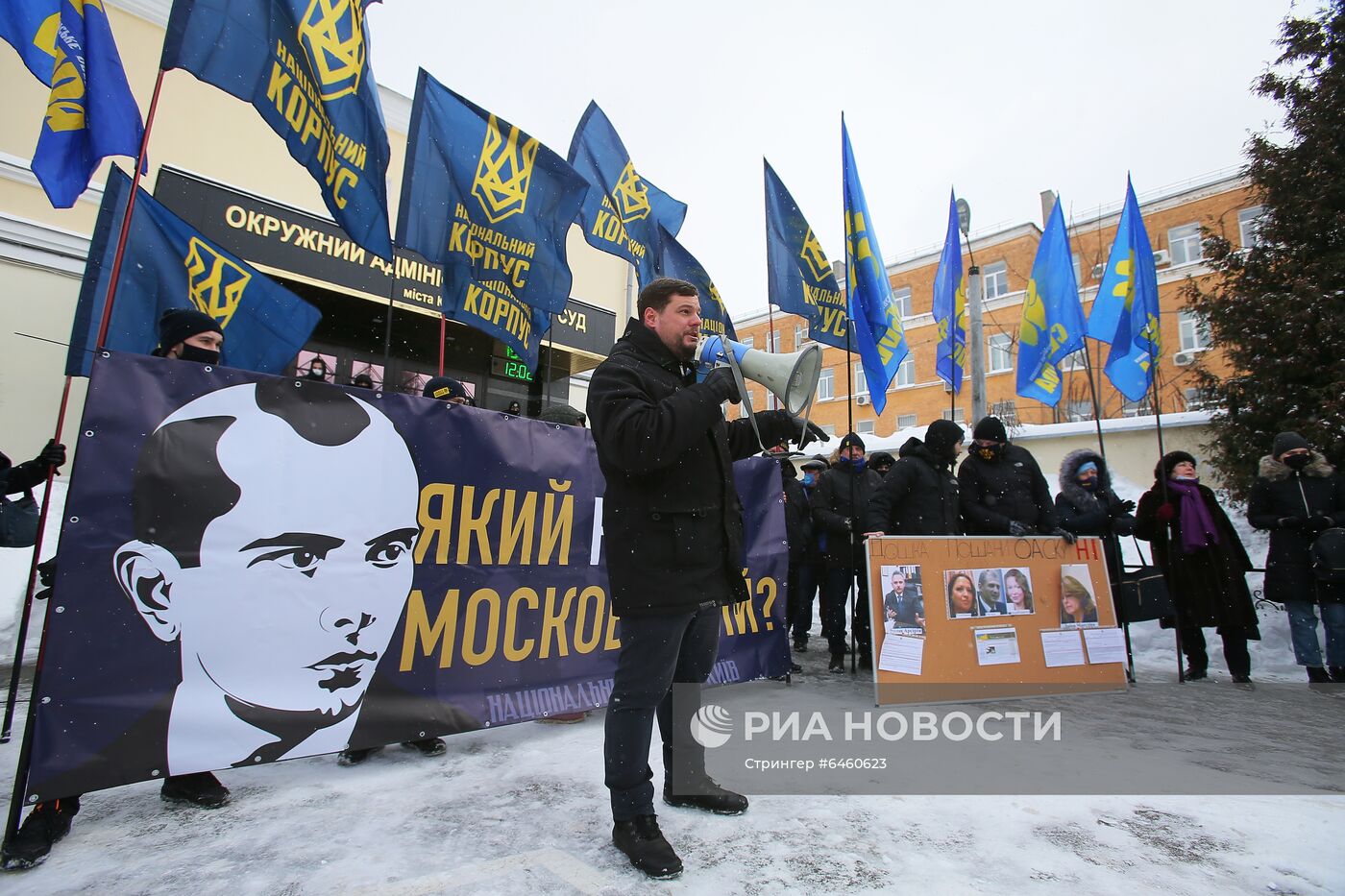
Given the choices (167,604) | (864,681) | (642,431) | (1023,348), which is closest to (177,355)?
(167,604)

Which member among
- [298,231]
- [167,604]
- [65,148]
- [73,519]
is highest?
[298,231]

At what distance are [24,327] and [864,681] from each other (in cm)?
903

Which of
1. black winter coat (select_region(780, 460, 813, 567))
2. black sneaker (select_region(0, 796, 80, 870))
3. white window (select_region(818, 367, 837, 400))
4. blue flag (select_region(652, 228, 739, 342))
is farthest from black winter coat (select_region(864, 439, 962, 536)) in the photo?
white window (select_region(818, 367, 837, 400))

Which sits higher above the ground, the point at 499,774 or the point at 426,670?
the point at 426,670

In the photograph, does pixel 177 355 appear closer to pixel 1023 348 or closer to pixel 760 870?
pixel 760 870

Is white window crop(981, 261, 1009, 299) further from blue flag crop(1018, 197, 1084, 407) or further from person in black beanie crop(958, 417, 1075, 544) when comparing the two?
person in black beanie crop(958, 417, 1075, 544)

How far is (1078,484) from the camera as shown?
18.4 feet

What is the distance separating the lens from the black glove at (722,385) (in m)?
2.19

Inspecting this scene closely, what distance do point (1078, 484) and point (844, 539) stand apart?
1991 millimetres

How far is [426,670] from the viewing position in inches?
117

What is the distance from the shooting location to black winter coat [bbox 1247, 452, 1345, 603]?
201 inches

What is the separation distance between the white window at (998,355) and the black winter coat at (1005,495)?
27.2 metres

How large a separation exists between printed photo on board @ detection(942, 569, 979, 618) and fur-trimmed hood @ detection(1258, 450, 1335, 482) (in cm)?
314

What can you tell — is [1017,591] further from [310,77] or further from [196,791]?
[310,77]
